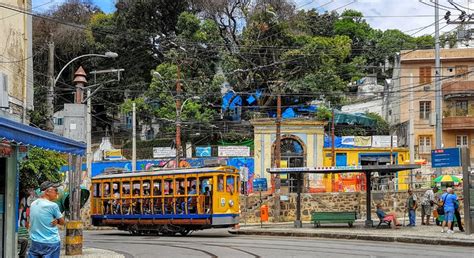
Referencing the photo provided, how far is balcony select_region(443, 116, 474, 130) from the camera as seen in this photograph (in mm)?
54781

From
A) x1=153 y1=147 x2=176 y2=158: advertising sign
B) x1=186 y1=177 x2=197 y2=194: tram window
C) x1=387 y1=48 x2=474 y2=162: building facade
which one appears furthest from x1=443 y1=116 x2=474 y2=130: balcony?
x1=186 y1=177 x2=197 y2=194: tram window

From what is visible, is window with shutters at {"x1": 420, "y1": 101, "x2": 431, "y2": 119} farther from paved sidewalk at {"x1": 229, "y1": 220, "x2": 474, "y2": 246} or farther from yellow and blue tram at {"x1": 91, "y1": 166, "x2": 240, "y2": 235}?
yellow and blue tram at {"x1": 91, "y1": 166, "x2": 240, "y2": 235}

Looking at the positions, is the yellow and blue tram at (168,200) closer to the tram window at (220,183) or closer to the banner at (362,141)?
the tram window at (220,183)

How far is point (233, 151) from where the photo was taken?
165 feet

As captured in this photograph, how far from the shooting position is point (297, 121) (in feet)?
161

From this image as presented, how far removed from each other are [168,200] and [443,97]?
34547 mm

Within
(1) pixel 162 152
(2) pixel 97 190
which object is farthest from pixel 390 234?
(1) pixel 162 152

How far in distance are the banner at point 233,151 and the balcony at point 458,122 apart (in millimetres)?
17569

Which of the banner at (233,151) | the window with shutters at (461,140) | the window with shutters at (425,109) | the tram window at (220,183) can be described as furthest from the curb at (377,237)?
the window with shutters at (461,140)

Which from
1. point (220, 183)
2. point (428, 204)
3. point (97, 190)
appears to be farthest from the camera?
point (97, 190)

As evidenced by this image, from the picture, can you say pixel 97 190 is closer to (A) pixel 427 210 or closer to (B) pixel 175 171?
(B) pixel 175 171

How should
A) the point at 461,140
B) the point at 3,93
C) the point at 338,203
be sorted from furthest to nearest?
the point at 461,140
the point at 338,203
the point at 3,93

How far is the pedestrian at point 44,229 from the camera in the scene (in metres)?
9.63

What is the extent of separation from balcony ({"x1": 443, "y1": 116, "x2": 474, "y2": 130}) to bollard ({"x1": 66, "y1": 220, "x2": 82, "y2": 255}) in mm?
43487
